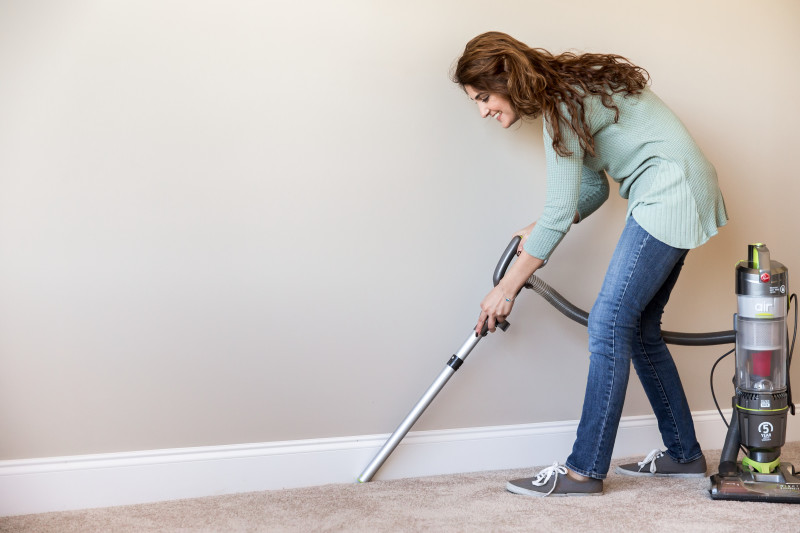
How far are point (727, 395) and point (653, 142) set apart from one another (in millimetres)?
963

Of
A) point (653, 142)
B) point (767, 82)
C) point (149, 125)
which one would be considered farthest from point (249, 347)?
point (767, 82)

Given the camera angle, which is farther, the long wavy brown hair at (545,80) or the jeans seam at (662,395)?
the jeans seam at (662,395)

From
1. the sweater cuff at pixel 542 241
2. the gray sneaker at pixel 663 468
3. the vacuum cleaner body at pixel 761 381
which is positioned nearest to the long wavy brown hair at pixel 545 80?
the sweater cuff at pixel 542 241

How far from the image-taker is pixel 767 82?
2.13 meters

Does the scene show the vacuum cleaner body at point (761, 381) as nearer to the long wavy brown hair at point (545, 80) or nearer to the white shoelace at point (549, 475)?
the white shoelace at point (549, 475)

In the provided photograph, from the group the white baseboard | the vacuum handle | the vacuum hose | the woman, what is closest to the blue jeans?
the woman

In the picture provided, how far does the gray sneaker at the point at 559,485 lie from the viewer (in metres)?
1.61

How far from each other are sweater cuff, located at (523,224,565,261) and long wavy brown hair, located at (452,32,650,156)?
6.8 inches

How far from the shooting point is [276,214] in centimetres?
175

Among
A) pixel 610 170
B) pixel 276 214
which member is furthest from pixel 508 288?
pixel 276 214

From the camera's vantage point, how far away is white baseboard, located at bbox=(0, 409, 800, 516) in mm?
1624

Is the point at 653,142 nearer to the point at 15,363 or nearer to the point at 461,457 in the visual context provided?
the point at 461,457

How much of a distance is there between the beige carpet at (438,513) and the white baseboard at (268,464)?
0.04 meters

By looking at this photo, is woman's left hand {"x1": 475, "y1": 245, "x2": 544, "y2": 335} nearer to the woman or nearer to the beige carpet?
the woman
